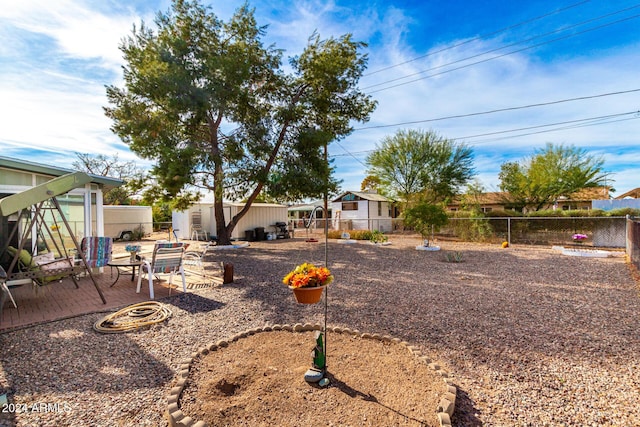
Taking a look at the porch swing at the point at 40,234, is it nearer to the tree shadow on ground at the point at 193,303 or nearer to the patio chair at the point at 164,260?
the patio chair at the point at 164,260

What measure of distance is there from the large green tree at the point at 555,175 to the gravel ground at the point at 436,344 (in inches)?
498

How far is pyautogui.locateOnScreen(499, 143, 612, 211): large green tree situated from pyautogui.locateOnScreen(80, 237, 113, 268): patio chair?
20275mm

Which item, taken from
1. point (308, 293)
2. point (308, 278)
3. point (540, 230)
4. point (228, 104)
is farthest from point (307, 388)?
point (540, 230)

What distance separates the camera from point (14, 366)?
9.36 feet

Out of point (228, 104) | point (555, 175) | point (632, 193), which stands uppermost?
point (228, 104)

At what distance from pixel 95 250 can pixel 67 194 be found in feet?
6.16

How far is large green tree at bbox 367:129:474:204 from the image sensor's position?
63.5 ft

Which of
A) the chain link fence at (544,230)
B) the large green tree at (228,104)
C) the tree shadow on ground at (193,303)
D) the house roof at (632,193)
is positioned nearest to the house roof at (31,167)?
the tree shadow on ground at (193,303)

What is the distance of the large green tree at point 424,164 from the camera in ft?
63.5

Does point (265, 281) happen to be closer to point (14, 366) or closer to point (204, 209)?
point (14, 366)

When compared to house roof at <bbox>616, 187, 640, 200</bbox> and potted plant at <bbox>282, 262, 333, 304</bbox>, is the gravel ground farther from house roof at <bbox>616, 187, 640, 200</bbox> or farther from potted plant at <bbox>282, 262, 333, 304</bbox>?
house roof at <bbox>616, 187, 640, 200</bbox>

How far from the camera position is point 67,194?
21.7 feet

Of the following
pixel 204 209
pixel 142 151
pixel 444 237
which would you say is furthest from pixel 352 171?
pixel 142 151

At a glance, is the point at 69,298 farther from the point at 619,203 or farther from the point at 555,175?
the point at 619,203
